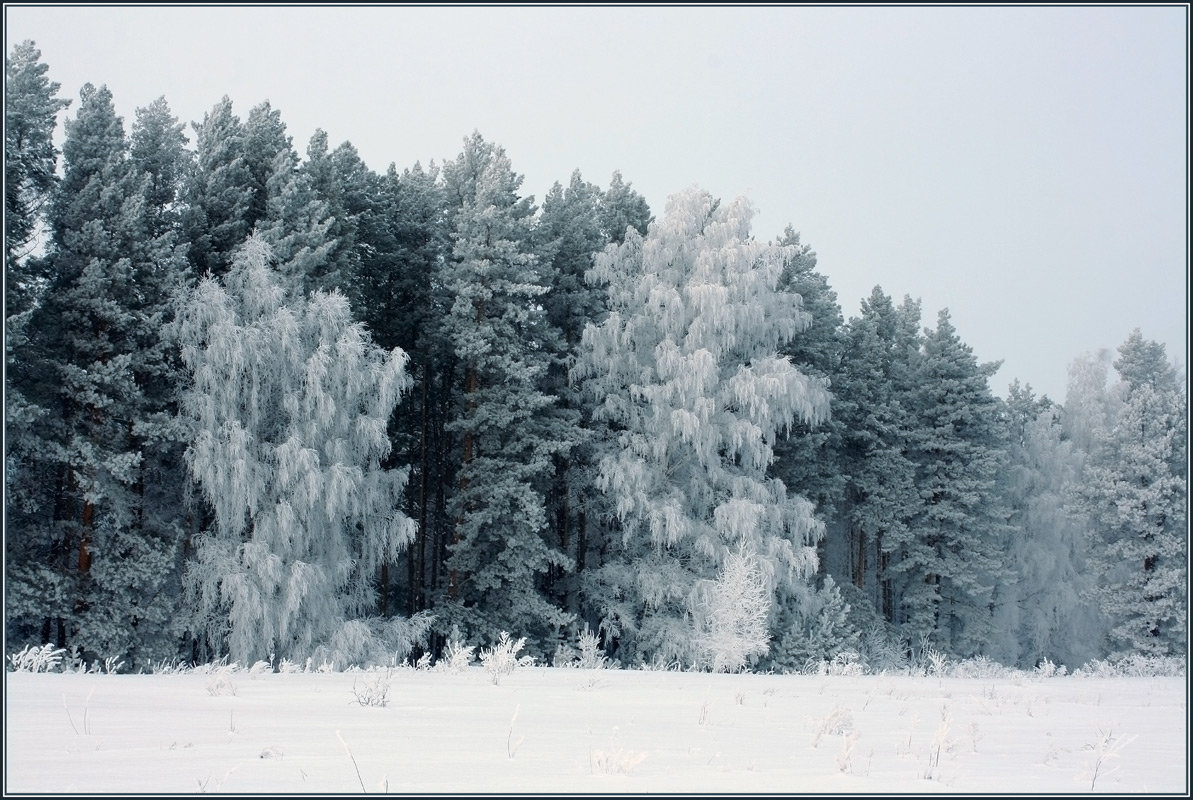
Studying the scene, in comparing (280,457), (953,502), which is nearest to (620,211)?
(953,502)

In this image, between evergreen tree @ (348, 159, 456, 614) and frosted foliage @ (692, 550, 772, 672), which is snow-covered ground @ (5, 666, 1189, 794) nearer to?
frosted foliage @ (692, 550, 772, 672)

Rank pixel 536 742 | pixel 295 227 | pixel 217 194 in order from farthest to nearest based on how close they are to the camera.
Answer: pixel 295 227 < pixel 217 194 < pixel 536 742

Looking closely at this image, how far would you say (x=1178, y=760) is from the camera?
6711 mm

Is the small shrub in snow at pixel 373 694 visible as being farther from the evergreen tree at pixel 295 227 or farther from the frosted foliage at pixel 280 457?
the evergreen tree at pixel 295 227

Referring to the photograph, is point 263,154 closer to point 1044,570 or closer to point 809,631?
point 809,631

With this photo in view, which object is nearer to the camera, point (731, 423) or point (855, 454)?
point (731, 423)

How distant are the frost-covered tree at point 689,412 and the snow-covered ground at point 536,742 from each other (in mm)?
16175

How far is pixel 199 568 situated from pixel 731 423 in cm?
1401

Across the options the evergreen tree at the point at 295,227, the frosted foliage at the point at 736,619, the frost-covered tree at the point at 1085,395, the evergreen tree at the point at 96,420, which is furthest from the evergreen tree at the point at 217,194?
the frost-covered tree at the point at 1085,395

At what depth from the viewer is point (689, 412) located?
2673cm

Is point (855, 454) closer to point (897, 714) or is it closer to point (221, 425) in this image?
point (221, 425)

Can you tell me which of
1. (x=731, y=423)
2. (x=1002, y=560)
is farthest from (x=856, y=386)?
(x=731, y=423)

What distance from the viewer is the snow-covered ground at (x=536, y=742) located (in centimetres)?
488

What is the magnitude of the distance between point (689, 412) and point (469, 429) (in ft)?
20.0
